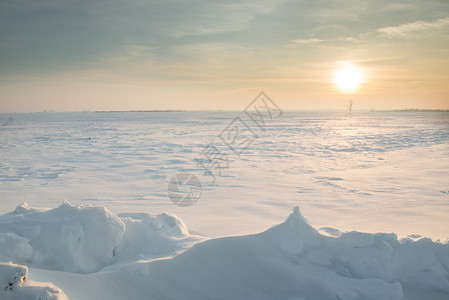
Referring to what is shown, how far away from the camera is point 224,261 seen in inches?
102

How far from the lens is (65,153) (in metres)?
10.4

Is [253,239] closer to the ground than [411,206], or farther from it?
farther from it

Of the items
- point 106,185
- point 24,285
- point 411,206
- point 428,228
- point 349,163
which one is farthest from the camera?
point 349,163

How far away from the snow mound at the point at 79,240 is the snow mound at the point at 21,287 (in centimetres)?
42

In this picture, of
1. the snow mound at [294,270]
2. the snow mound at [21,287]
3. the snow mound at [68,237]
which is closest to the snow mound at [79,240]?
the snow mound at [68,237]

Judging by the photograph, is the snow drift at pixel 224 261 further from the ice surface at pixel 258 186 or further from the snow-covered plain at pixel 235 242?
the ice surface at pixel 258 186

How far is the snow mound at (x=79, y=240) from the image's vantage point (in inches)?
98.3

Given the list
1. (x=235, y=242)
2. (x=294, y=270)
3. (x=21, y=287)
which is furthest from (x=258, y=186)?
(x=21, y=287)

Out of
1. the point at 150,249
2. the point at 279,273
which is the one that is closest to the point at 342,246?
the point at 279,273

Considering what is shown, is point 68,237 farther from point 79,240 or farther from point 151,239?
point 151,239

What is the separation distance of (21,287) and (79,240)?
2.34 ft

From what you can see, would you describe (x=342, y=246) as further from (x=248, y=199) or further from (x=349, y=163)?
(x=349, y=163)

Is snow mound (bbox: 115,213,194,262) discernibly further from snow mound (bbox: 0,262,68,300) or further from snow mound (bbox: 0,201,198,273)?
snow mound (bbox: 0,262,68,300)

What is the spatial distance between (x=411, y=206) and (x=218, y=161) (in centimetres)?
551
